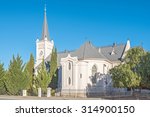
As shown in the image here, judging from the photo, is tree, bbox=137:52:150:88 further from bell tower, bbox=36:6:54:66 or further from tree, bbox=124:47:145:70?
bell tower, bbox=36:6:54:66

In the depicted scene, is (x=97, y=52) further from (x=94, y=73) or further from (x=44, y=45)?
(x=44, y=45)

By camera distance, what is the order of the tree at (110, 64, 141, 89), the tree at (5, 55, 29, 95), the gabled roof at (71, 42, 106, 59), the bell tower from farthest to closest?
the bell tower
the gabled roof at (71, 42, 106, 59)
the tree at (5, 55, 29, 95)
the tree at (110, 64, 141, 89)

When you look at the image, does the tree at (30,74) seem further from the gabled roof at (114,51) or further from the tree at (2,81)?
the gabled roof at (114,51)

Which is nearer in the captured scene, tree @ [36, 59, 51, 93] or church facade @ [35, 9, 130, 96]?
tree @ [36, 59, 51, 93]

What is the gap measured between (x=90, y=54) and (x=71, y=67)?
3.98 m

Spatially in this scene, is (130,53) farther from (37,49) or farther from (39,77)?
(37,49)

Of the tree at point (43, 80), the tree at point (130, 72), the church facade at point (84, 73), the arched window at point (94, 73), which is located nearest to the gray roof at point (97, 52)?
the church facade at point (84, 73)

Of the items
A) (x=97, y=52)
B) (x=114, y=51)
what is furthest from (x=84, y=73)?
(x=114, y=51)

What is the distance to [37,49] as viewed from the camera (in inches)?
2534

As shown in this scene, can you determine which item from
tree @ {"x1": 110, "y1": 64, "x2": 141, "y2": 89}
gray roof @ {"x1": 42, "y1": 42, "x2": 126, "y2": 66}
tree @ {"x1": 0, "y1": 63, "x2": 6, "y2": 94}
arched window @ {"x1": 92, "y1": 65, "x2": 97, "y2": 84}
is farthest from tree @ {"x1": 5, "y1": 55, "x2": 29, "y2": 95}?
tree @ {"x1": 110, "y1": 64, "x2": 141, "y2": 89}

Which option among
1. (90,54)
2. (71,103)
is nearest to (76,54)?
(90,54)

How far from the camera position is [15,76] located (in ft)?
127

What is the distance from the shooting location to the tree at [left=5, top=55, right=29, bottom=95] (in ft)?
127

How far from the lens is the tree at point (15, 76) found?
127 ft
